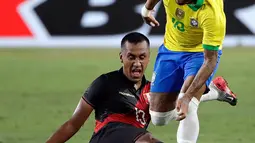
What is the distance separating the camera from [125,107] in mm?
6688

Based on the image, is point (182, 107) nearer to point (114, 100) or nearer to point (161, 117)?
point (114, 100)

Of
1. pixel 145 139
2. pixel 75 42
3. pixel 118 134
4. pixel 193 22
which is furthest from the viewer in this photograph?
pixel 75 42

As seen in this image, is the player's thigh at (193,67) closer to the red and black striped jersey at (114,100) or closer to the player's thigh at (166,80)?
the player's thigh at (166,80)

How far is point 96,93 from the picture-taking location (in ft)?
21.7

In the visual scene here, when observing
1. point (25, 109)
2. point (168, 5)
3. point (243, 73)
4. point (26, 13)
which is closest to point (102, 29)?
point (26, 13)

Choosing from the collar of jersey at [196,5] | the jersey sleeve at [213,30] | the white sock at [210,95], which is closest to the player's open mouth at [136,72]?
the jersey sleeve at [213,30]

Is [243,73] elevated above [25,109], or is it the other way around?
[25,109]

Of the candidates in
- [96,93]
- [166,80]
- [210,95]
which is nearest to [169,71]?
[166,80]

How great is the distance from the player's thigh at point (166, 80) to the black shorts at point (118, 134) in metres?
1.73

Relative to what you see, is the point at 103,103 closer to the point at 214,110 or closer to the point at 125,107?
the point at 125,107

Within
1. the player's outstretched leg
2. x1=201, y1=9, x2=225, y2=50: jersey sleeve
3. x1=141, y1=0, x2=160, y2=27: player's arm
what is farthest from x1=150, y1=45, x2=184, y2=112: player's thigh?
x1=201, y1=9, x2=225, y2=50: jersey sleeve

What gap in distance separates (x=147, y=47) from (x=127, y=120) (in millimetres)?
599

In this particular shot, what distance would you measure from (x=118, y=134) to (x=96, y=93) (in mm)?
387

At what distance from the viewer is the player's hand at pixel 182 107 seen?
639 cm
